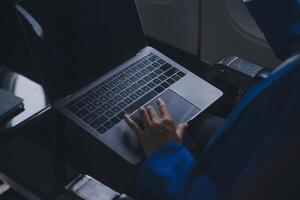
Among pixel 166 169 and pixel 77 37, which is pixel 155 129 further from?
pixel 77 37

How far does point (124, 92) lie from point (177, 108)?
12 centimetres

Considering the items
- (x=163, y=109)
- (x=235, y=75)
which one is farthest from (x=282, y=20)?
(x=163, y=109)

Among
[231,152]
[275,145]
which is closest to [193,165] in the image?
[231,152]

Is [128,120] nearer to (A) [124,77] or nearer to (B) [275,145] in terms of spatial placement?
(A) [124,77]

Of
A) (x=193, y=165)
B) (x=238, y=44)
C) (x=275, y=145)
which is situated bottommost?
(x=238, y=44)

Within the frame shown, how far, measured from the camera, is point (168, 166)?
2.66ft

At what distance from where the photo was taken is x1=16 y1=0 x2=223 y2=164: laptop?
0.87 metres

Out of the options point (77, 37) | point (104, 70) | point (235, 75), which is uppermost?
point (77, 37)

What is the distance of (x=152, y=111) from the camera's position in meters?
0.90

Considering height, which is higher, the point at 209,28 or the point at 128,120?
the point at 128,120

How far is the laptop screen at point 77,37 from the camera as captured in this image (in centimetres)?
86

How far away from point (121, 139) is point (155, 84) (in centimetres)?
18

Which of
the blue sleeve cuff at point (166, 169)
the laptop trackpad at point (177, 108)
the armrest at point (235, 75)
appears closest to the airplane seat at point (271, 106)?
the blue sleeve cuff at point (166, 169)

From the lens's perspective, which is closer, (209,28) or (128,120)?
(128,120)
